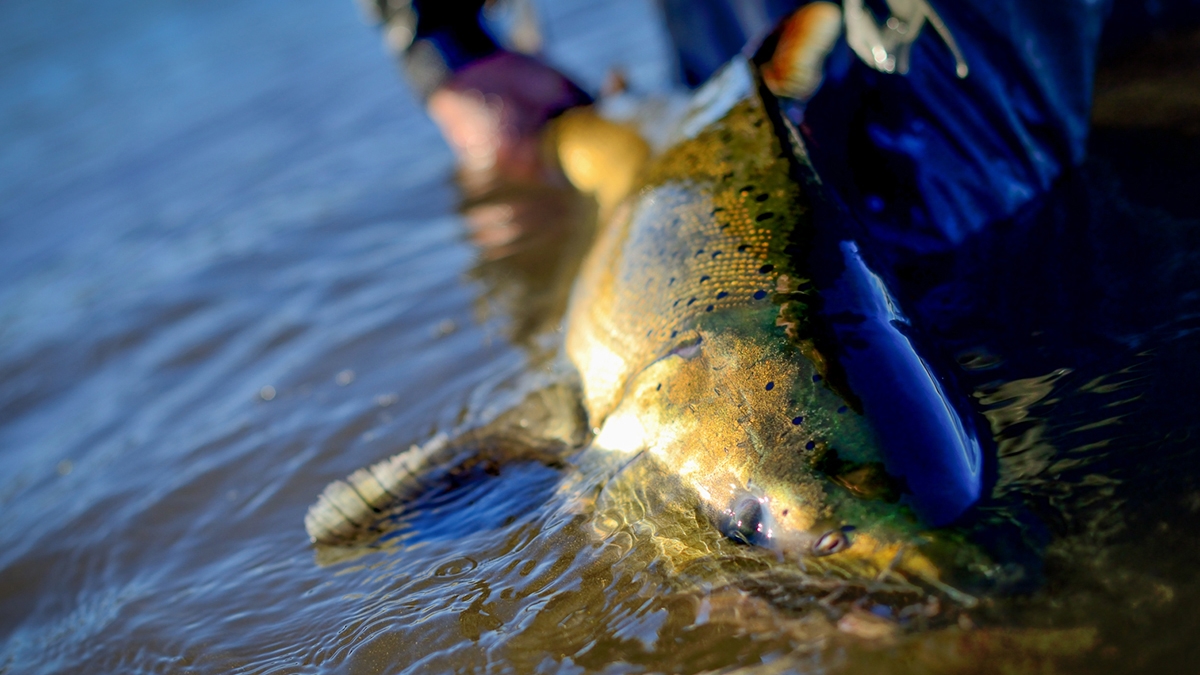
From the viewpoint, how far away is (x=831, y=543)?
165 centimetres

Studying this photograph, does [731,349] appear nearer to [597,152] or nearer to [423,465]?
[423,465]

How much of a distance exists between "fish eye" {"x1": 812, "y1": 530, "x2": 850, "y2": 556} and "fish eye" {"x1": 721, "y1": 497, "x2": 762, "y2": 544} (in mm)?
117

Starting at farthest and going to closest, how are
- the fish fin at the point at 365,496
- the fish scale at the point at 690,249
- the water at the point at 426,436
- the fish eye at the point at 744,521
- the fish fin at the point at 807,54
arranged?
1. the fish fin at the point at 807,54
2. the fish fin at the point at 365,496
3. the fish scale at the point at 690,249
4. the fish eye at the point at 744,521
5. the water at the point at 426,436

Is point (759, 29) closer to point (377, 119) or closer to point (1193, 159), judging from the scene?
point (1193, 159)

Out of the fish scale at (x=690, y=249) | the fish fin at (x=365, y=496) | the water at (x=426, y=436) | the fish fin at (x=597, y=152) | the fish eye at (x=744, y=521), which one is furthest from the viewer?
the fish fin at (x=597, y=152)

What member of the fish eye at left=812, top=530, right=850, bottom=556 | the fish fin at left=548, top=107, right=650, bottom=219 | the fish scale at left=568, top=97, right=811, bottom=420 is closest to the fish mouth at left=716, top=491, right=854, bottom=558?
the fish eye at left=812, top=530, right=850, bottom=556

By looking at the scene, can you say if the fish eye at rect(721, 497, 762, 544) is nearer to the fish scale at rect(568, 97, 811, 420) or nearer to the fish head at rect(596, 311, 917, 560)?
the fish head at rect(596, 311, 917, 560)

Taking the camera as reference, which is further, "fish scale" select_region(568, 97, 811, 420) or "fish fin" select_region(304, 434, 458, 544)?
"fish fin" select_region(304, 434, 458, 544)

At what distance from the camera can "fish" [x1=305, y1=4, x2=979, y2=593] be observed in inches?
65.7

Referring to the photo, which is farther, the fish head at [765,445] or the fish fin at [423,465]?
the fish fin at [423,465]

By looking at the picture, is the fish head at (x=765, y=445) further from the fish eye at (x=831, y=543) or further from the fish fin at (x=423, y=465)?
the fish fin at (x=423, y=465)

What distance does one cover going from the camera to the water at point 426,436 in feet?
5.31

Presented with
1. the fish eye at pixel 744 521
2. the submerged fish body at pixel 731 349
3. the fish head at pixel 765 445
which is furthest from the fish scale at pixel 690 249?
the fish eye at pixel 744 521

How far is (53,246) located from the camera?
5.60 metres
